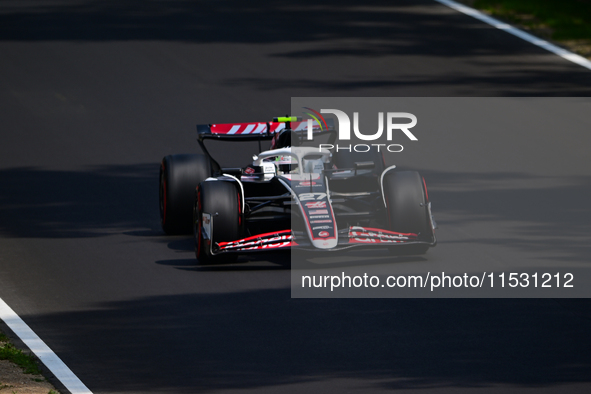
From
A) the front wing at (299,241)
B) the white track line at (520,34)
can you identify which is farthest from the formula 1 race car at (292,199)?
the white track line at (520,34)

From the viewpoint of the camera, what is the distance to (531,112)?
58.0 ft

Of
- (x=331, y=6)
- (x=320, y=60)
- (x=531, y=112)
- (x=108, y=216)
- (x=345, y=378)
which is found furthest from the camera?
(x=331, y=6)

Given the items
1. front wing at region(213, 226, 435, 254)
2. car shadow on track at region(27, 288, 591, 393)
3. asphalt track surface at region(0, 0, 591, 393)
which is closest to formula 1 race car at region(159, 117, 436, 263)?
front wing at region(213, 226, 435, 254)

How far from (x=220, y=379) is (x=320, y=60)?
13957mm

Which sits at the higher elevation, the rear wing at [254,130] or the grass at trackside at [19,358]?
the rear wing at [254,130]

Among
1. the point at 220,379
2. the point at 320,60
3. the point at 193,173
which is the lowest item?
the point at 220,379

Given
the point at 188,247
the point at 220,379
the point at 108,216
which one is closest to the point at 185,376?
the point at 220,379

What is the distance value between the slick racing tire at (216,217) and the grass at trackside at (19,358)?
7.86 ft

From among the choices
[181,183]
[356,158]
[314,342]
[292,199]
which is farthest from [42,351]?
[356,158]

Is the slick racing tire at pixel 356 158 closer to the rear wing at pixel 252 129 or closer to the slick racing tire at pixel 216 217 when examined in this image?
the rear wing at pixel 252 129

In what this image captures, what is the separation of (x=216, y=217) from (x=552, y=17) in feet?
48.5

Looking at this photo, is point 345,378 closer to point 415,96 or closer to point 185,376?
point 185,376

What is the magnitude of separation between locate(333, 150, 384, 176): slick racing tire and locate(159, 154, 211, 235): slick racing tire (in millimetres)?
1422

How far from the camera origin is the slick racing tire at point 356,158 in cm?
1114
